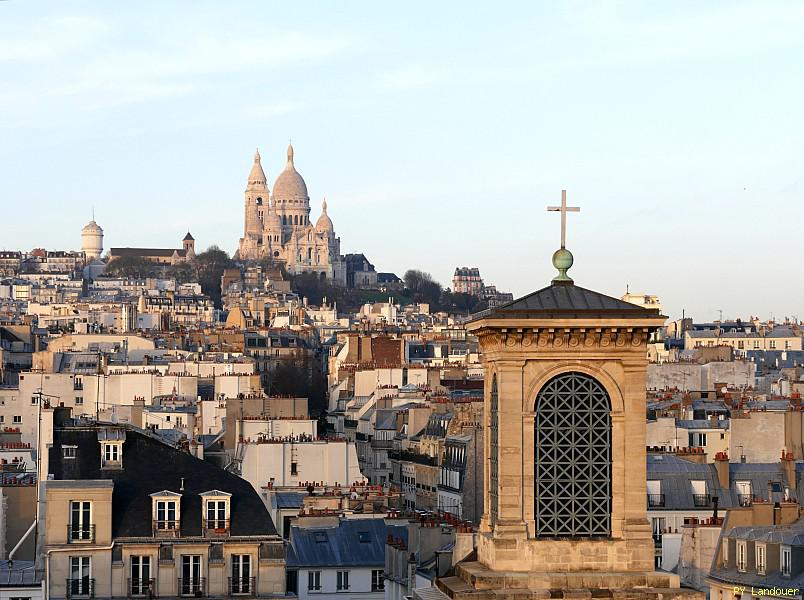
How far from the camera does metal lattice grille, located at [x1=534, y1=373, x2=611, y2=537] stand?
63.2 ft

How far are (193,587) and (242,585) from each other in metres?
0.57

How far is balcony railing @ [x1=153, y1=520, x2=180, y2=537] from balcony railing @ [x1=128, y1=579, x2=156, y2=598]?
598mm

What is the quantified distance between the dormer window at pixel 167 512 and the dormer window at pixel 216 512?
0.34 metres

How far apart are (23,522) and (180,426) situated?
30.4 metres

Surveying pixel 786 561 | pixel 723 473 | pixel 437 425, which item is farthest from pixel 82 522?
pixel 437 425

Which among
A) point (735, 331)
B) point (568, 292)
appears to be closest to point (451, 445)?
point (568, 292)

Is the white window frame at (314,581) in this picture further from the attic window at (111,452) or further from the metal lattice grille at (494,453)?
the metal lattice grille at (494,453)

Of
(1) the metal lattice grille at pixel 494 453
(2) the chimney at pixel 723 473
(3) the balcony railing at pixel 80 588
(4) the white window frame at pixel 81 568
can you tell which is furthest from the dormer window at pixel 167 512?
(1) the metal lattice grille at pixel 494 453

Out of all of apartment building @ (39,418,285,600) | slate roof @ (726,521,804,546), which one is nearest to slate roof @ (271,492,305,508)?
apartment building @ (39,418,285,600)

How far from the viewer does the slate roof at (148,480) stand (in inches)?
1217

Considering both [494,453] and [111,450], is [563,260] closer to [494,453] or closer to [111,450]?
[494,453]

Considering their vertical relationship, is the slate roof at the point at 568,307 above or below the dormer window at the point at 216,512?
above

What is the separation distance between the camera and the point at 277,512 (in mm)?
39094

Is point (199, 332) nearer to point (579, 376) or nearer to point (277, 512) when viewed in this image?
point (277, 512)
